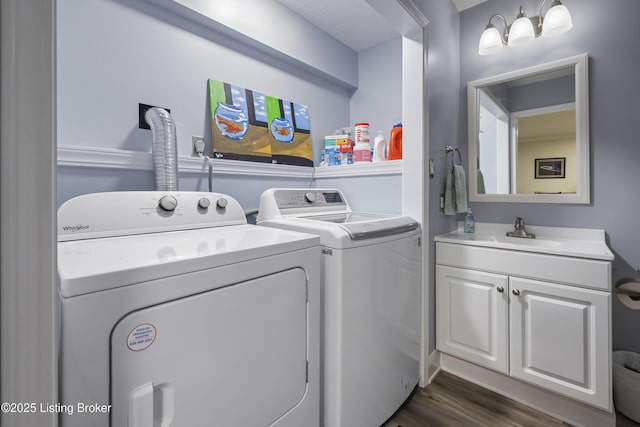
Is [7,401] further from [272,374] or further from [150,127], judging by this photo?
[150,127]

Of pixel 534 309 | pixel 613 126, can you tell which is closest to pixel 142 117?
pixel 534 309

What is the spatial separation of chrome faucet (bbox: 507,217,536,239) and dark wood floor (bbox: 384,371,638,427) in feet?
3.27

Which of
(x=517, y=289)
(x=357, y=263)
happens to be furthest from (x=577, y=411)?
(x=357, y=263)

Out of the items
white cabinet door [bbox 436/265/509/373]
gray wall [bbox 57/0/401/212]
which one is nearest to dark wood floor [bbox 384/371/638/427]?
white cabinet door [bbox 436/265/509/373]

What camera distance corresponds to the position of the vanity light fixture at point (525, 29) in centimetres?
170

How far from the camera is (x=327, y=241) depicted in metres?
1.17

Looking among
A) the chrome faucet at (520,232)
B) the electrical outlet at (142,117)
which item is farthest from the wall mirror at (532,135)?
the electrical outlet at (142,117)

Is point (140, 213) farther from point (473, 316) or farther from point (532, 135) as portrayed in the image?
point (532, 135)

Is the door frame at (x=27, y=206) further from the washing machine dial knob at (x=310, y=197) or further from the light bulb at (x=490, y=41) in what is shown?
the light bulb at (x=490, y=41)

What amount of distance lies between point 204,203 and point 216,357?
74 centimetres

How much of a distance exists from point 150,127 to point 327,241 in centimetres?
102

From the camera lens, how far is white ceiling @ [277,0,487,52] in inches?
80.3

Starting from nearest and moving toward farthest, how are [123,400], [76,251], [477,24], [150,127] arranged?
[123,400] < [76,251] < [150,127] < [477,24]

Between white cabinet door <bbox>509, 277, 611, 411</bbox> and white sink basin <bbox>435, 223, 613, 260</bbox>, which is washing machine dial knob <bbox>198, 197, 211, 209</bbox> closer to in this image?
white sink basin <bbox>435, 223, 613, 260</bbox>
